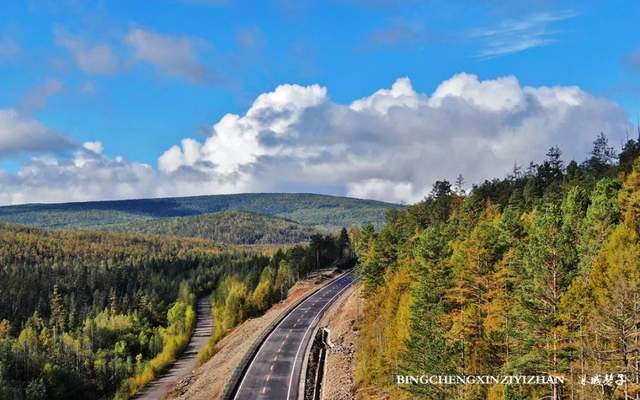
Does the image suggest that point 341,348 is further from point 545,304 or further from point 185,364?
point 185,364

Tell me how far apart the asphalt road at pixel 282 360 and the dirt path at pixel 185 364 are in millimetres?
15772

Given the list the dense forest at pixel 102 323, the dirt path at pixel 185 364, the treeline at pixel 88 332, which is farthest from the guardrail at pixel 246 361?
the treeline at pixel 88 332

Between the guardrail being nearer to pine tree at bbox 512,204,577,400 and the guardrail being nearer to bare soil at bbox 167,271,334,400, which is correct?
bare soil at bbox 167,271,334,400

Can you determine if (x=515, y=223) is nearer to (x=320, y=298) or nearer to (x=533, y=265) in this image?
(x=533, y=265)

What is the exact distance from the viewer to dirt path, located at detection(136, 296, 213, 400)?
81625 millimetres

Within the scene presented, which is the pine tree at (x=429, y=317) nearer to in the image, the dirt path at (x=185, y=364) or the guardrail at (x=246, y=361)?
the guardrail at (x=246, y=361)

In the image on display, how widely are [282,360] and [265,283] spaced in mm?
59353

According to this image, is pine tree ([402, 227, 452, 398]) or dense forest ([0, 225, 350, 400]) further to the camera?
dense forest ([0, 225, 350, 400])

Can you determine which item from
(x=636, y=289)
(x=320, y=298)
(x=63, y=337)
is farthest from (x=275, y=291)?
(x=636, y=289)

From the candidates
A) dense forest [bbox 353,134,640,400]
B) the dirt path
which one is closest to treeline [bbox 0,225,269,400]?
the dirt path

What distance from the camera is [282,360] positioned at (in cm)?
6862

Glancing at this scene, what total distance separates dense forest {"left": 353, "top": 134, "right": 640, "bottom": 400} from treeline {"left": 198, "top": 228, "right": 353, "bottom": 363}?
5701cm

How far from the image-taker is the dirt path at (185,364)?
3214 inches

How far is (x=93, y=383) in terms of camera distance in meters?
107
